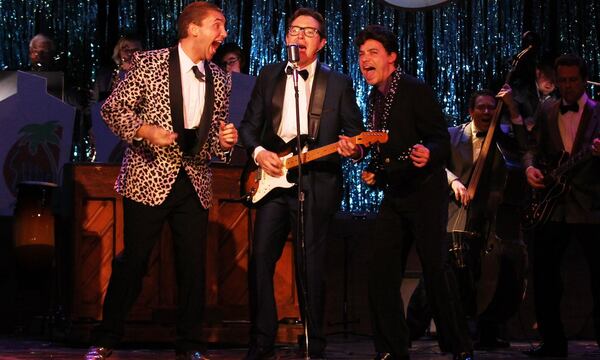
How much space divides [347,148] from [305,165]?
1.37ft

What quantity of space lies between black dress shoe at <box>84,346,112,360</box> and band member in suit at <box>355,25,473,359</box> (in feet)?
4.75

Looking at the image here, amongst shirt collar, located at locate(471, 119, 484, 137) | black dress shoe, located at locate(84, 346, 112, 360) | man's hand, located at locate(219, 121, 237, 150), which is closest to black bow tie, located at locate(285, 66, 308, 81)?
man's hand, located at locate(219, 121, 237, 150)

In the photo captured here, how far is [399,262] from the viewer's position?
5848 millimetres

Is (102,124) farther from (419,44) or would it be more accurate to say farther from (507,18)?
(507,18)

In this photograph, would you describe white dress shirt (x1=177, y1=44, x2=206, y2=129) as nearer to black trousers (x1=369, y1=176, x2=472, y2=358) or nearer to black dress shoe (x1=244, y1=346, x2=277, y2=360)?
black trousers (x1=369, y1=176, x2=472, y2=358)

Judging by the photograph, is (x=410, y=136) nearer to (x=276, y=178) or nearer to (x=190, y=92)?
(x=276, y=178)

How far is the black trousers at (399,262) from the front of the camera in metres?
5.70

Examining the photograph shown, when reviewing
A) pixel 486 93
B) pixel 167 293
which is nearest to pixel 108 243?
pixel 167 293

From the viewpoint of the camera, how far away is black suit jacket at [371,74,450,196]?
5.79 meters

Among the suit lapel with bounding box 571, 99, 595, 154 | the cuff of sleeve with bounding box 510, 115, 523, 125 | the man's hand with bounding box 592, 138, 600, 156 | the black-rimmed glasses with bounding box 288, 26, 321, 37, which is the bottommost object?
the man's hand with bounding box 592, 138, 600, 156

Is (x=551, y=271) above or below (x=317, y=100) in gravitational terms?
below

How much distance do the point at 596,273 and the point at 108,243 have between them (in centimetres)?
326

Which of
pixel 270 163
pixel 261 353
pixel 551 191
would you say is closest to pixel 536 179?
pixel 551 191

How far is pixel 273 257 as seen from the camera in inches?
243
